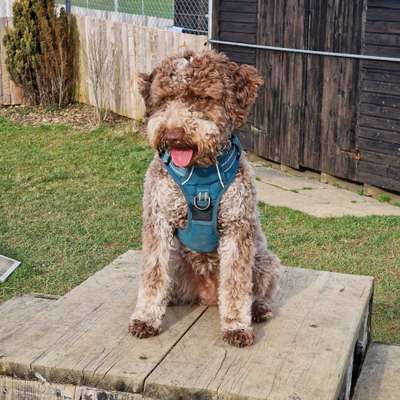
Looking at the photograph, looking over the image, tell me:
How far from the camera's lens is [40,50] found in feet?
41.2

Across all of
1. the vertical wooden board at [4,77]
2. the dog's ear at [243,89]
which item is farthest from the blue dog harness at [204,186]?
the vertical wooden board at [4,77]

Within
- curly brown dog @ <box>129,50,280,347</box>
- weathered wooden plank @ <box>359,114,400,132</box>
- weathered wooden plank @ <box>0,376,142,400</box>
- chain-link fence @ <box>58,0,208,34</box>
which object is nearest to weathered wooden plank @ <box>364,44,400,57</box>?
weathered wooden plank @ <box>359,114,400,132</box>

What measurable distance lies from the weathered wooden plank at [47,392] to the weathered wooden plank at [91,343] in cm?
3

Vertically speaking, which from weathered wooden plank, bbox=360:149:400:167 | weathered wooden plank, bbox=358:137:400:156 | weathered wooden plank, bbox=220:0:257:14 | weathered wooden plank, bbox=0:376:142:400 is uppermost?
weathered wooden plank, bbox=220:0:257:14

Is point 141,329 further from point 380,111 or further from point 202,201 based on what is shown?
point 380,111

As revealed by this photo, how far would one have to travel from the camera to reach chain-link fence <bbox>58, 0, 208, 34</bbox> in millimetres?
11191

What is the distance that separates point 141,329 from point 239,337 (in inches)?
17.2

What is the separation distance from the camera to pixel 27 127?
469 inches

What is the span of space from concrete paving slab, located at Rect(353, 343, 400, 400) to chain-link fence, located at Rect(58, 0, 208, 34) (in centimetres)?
742

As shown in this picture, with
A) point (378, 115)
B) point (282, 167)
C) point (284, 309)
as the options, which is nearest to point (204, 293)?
point (284, 309)

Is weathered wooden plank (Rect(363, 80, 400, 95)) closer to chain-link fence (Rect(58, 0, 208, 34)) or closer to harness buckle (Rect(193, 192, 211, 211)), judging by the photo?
chain-link fence (Rect(58, 0, 208, 34))

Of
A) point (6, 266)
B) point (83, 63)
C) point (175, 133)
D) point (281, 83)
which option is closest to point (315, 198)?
point (281, 83)

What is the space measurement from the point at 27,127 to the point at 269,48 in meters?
4.69

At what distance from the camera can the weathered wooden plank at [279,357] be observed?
2820mm
